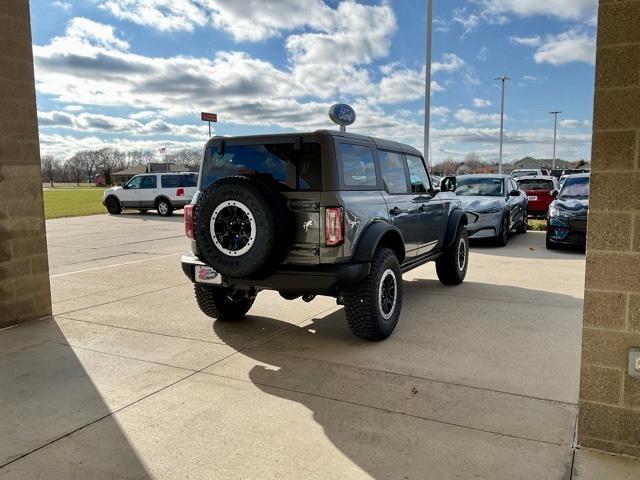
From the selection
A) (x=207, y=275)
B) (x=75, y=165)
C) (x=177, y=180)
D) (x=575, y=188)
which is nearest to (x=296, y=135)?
(x=207, y=275)

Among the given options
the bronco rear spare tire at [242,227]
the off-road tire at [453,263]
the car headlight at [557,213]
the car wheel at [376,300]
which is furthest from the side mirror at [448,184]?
the car headlight at [557,213]

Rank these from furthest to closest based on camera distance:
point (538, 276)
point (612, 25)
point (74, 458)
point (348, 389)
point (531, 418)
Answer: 1. point (538, 276)
2. point (348, 389)
3. point (531, 418)
4. point (74, 458)
5. point (612, 25)

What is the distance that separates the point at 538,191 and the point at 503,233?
6019 millimetres

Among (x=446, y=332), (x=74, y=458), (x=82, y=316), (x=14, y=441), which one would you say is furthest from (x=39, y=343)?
(x=446, y=332)

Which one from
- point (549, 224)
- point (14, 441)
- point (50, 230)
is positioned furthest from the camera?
point (50, 230)

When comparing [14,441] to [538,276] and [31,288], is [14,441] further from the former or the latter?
[538,276]

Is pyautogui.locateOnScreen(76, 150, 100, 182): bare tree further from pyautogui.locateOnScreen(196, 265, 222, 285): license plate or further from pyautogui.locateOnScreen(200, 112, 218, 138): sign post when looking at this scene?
pyautogui.locateOnScreen(196, 265, 222, 285): license plate

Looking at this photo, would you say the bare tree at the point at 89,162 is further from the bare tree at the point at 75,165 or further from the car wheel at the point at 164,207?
the car wheel at the point at 164,207

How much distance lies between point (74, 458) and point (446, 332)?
349cm

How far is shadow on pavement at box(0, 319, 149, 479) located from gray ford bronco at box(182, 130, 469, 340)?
4.19ft

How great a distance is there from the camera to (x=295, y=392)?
3.82 metres

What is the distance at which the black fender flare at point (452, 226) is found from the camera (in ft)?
23.4

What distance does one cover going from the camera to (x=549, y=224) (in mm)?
10703

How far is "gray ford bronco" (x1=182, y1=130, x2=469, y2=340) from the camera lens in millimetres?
4305
